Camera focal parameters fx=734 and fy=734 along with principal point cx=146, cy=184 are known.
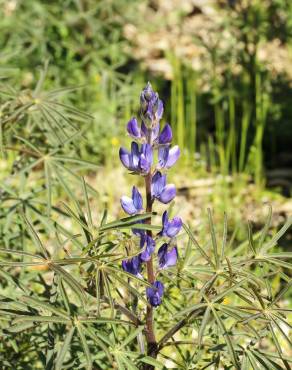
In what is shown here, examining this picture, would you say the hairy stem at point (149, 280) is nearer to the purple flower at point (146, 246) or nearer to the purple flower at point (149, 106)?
the purple flower at point (146, 246)

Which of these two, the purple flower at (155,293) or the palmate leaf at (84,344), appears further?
the purple flower at (155,293)

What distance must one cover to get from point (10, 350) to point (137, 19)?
3113mm

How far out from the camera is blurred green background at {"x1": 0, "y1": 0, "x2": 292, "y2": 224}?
4.69 m

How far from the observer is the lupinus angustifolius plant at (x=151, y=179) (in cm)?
206

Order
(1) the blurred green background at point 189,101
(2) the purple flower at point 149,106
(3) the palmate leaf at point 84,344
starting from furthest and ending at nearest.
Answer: (1) the blurred green background at point 189,101 < (2) the purple flower at point 149,106 < (3) the palmate leaf at point 84,344

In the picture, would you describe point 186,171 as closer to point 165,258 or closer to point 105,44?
point 105,44

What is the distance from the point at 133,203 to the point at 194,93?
3.06 meters

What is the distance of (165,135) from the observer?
208 centimetres

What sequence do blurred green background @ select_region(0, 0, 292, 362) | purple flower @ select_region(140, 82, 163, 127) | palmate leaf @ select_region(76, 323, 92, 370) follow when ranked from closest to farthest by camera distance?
palmate leaf @ select_region(76, 323, 92, 370)
purple flower @ select_region(140, 82, 163, 127)
blurred green background @ select_region(0, 0, 292, 362)

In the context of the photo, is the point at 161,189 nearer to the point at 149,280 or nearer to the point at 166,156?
the point at 166,156

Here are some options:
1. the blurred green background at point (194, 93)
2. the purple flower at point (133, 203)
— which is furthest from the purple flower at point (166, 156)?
the blurred green background at point (194, 93)

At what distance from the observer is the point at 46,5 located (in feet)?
16.7

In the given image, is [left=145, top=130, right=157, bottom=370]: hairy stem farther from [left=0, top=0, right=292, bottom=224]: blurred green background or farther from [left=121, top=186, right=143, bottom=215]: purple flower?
[left=0, top=0, right=292, bottom=224]: blurred green background

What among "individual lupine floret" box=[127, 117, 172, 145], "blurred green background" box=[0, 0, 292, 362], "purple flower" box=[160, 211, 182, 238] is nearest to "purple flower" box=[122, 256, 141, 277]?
"purple flower" box=[160, 211, 182, 238]
